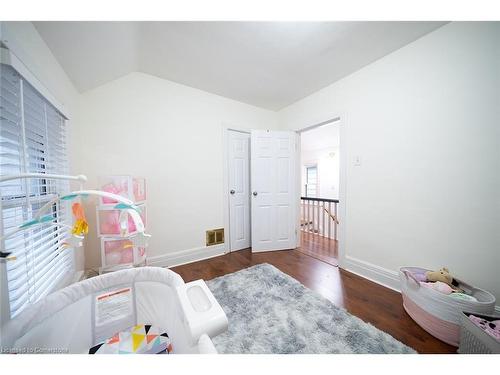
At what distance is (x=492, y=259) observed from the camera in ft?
4.01

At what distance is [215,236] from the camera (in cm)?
253

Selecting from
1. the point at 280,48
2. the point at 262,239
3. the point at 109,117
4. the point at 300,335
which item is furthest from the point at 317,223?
the point at 109,117

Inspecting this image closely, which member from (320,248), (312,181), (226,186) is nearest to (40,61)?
(226,186)

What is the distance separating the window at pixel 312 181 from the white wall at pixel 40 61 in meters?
5.91

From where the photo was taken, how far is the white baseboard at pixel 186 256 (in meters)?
2.13

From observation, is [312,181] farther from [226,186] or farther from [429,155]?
[429,155]

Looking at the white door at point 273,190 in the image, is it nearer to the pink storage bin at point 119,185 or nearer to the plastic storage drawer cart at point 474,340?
the pink storage bin at point 119,185

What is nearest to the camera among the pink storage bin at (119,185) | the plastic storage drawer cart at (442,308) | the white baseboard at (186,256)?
the plastic storage drawer cart at (442,308)

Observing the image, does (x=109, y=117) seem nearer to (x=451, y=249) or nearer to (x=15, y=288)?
(x=15, y=288)

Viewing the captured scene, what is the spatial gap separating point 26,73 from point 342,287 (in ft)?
9.13

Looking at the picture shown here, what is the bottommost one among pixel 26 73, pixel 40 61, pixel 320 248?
pixel 320 248

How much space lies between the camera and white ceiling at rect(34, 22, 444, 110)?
1269 millimetres

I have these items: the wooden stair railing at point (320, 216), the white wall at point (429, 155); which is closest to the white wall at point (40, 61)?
the white wall at point (429, 155)
